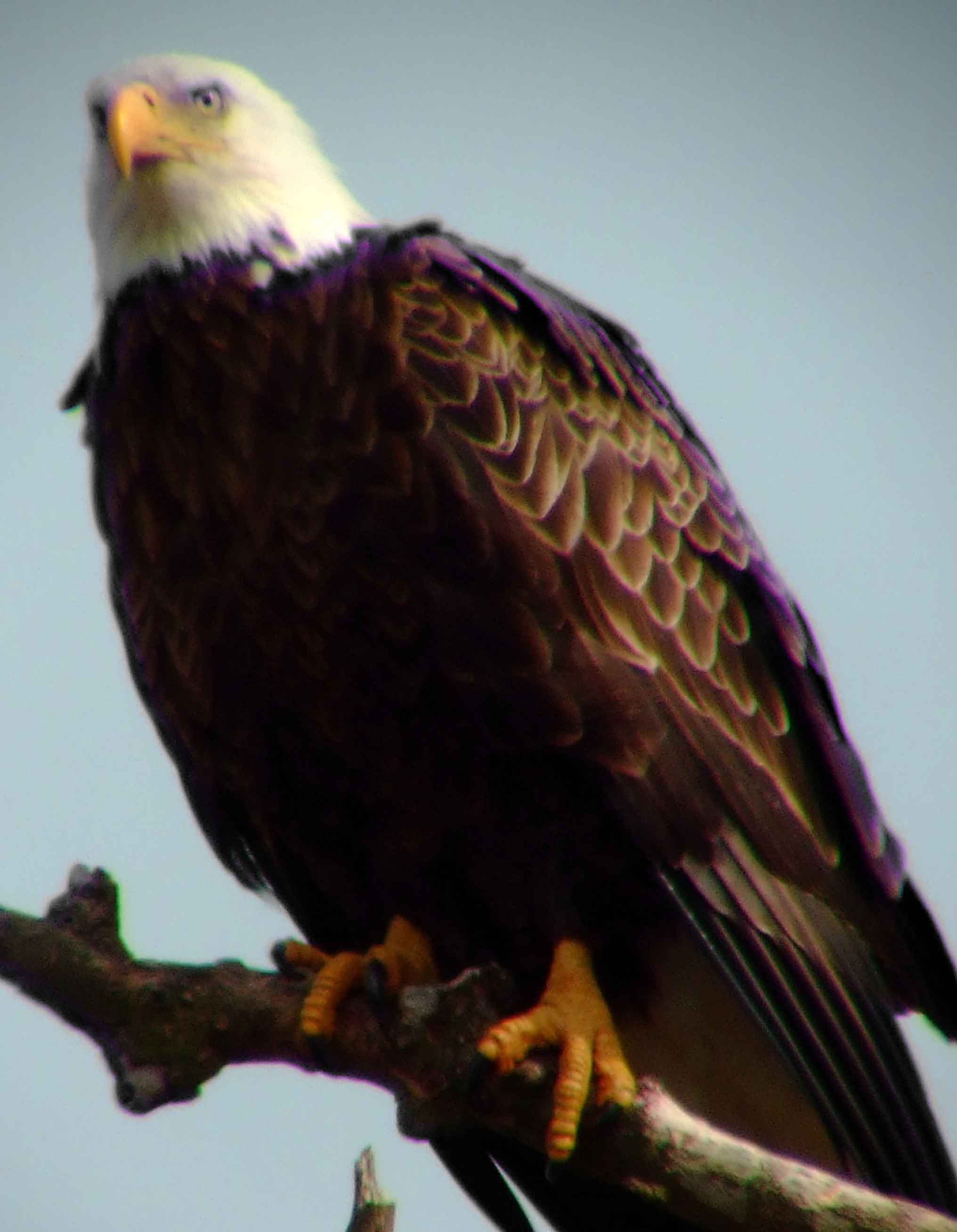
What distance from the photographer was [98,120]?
4.20 metres

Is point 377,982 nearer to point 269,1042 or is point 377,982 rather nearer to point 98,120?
point 269,1042

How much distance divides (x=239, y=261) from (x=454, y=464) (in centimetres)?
80

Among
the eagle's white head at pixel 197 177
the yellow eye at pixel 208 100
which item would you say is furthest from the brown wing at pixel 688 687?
the yellow eye at pixel 208 100

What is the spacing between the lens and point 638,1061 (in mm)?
3918

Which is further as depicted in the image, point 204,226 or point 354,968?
point 204,226

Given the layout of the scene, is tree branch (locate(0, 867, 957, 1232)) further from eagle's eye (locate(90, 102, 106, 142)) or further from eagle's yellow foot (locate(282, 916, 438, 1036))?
eagle's eye (locate(90, 102, 106, 142))

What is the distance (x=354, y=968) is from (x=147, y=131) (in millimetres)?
2024

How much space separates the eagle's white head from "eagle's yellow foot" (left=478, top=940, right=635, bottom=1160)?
1712 millimetres

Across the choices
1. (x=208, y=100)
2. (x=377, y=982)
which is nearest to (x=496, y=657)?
(x=377, y=982)

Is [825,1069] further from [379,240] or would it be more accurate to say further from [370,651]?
[379,240]

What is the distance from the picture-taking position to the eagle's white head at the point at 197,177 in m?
3.89

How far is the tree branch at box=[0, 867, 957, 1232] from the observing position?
309 cm

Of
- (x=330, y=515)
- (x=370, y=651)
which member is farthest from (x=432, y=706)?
(x=330, y=515)

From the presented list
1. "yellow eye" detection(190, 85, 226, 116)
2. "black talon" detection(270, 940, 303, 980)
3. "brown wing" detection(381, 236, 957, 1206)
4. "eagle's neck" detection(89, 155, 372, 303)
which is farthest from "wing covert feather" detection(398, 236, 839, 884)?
"black talon" detection(270, 940, 303, 980)
